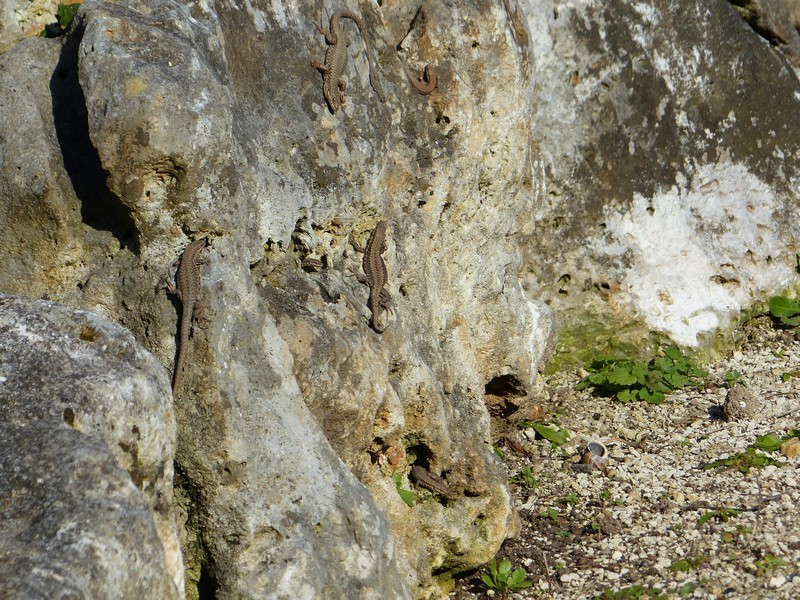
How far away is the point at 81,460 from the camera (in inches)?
127

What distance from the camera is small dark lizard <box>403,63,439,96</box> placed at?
6.32 meters

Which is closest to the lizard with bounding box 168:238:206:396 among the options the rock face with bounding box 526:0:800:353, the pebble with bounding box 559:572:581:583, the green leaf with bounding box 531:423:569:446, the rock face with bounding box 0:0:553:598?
the rock face with bounding box 0:0:553:598

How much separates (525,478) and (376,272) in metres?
2.23

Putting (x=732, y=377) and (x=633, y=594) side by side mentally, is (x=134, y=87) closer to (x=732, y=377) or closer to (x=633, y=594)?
(x=633, y=594)

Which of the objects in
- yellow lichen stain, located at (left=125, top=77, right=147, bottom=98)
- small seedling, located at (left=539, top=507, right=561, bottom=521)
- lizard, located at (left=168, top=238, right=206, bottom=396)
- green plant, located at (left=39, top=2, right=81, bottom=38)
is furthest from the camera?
small seedling, located at (left=539, top=507, right=561, bottom=521)

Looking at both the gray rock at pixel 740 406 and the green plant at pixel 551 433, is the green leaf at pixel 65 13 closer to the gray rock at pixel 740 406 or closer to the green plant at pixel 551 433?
the green plant at pixel 551 433

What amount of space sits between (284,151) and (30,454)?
7.89ft

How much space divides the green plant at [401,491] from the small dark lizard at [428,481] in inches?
5.9

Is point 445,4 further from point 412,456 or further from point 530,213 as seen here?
point 412,456

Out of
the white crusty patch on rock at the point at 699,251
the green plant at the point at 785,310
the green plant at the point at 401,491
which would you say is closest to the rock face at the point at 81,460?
the green plant at the point at 401,491

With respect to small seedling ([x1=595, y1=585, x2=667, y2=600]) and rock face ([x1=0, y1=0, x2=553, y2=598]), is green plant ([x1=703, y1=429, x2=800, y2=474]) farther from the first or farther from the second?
rock face ([x1=0, y1=0, x2=553, y2=598])

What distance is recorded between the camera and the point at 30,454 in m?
3.20

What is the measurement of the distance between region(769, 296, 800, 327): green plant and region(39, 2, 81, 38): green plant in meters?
6.64

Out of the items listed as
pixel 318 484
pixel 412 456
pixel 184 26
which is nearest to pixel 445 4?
pixel 184 26
